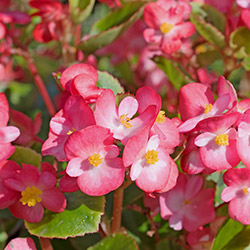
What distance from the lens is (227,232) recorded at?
0.68 metres

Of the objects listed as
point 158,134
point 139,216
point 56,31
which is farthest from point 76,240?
point 56,31

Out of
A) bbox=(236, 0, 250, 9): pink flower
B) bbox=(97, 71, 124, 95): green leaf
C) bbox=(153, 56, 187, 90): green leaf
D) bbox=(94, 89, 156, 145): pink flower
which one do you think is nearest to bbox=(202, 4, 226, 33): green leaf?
bbox=(236, 0, 250, 9): pink flower

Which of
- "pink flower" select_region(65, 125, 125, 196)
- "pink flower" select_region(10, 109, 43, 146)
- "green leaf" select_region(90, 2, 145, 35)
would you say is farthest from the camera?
"green leaf" select_region(90, 2, 145, 35)

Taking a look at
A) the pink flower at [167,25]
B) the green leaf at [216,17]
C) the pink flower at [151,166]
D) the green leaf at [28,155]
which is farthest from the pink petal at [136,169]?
the green leaf at [216,17]

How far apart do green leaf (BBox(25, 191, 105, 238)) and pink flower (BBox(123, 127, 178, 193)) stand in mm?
105

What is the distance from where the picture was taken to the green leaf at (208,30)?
0.80 meters

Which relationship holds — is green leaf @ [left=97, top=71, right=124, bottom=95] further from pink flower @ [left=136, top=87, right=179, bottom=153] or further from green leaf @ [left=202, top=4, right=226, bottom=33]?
green leaf @ [left=202, top=4, right=226, bottom=33]

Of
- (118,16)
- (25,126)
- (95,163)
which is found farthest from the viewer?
(118,16)

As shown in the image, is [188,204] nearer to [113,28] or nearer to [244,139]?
[244,139]

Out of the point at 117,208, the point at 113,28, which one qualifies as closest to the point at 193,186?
the point at 117,208

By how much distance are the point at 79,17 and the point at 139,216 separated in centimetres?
45

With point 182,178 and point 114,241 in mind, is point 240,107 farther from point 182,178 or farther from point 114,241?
point 114,241

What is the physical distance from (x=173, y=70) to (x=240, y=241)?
0.35 metres

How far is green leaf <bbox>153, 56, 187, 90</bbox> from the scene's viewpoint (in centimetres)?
79
